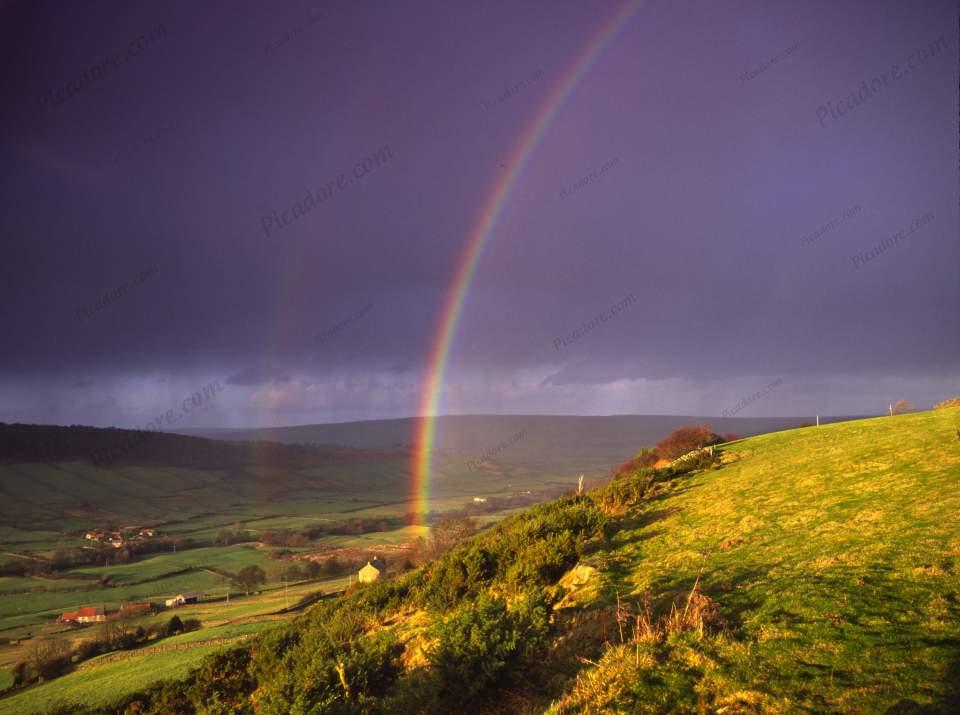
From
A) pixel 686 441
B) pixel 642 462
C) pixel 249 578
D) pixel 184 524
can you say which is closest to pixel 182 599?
pixel 249 578

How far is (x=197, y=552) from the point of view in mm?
79812

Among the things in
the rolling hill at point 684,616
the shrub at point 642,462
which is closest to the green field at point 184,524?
the rolling hill at point 684,616

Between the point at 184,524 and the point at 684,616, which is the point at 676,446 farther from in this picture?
the point at 184,524

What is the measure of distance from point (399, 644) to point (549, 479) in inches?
7554

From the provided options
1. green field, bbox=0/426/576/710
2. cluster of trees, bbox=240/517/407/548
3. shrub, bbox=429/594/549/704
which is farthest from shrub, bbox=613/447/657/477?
cluster of trees, bbox=240/517/407/548

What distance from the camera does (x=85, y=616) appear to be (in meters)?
45.0

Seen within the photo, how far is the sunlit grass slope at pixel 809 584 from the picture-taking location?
5.83 meters

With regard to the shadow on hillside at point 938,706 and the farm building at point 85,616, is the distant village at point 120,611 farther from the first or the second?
the shadow on hillside at point 938,706

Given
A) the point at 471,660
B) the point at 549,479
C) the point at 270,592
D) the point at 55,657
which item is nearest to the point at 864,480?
the point at 471,660

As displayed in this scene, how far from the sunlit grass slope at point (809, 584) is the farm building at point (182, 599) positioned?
2083 inches

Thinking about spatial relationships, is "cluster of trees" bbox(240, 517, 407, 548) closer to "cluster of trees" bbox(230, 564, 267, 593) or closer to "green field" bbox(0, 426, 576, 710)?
"green field" bbox(0, 426, 576, 710)

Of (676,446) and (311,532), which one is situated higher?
(676,446)

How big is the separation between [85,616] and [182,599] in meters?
8.44

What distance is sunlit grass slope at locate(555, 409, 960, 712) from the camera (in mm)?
5832
